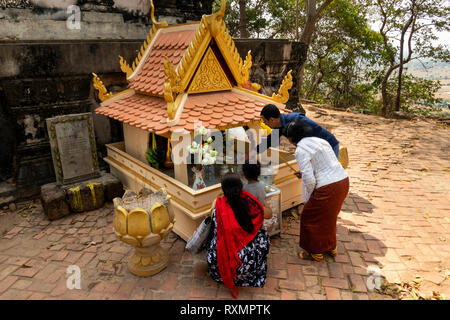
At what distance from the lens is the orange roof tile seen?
4728 mm

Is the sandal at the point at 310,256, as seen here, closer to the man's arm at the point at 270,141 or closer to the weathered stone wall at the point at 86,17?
the man's arm at the point at 270,141

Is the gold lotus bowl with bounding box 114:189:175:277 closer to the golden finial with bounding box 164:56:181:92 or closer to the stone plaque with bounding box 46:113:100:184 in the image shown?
the golden finial with bounding box 164:56:181:92


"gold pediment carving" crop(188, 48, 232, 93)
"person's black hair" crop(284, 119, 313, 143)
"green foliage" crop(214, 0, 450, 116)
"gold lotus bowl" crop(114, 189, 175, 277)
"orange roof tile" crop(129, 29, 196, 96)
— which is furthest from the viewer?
"green foliage" crop(214, 0, 450, 116)

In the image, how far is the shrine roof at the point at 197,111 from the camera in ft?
13.6

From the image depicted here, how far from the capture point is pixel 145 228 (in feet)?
11.6

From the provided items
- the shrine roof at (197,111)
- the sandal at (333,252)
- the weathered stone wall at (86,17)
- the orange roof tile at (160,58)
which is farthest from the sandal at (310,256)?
the weathered stone wall at (86,17)

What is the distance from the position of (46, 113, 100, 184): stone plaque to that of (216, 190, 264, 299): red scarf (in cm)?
349

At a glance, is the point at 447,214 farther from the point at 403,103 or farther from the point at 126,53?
the point at 403,103

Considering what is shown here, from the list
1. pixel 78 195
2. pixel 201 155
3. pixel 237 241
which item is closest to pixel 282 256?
pixel 237 241

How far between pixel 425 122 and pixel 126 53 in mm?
12637

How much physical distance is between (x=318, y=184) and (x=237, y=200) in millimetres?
Result: 1115

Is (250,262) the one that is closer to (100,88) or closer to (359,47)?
(100,88)

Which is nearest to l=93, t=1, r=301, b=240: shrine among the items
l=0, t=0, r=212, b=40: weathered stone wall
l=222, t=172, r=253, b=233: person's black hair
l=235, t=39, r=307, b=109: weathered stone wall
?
l=222, t=172, r=253, b=233: person's black hair

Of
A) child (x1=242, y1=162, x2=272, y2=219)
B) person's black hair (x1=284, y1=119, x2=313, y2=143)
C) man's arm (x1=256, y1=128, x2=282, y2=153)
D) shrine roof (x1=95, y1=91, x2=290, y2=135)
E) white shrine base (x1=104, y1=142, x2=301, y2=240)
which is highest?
shrine roof (x1=95, y1=91, x2=290, y2=135)
